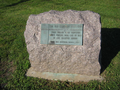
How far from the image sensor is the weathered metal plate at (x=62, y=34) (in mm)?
3213

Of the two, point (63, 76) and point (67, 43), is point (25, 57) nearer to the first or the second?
point (63, 76)

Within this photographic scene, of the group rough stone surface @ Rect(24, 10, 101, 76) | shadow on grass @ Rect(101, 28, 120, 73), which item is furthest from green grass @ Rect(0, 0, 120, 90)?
rough stone surface @ Rect(24, 10, 101, 76)

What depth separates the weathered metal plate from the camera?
3.21 meters

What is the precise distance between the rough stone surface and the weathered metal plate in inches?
3.5

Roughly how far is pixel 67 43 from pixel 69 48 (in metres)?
0.14

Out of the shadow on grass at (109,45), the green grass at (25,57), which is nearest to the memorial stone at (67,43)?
the green grass at (25,57)

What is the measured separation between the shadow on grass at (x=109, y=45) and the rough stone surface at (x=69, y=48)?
740 millimetres

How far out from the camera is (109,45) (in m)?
4.87

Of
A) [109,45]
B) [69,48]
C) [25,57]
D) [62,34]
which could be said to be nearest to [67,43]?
[69,48]

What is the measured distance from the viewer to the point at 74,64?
338cm

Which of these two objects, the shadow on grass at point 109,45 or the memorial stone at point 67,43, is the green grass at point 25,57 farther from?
the memorial stone at point 67,43

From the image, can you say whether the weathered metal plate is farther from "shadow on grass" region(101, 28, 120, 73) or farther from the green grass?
"shadow on grass" region(101, 28, 120, 73)

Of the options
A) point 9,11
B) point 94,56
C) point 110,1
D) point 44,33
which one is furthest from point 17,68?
point 110,1

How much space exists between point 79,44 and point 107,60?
58.9 inches
